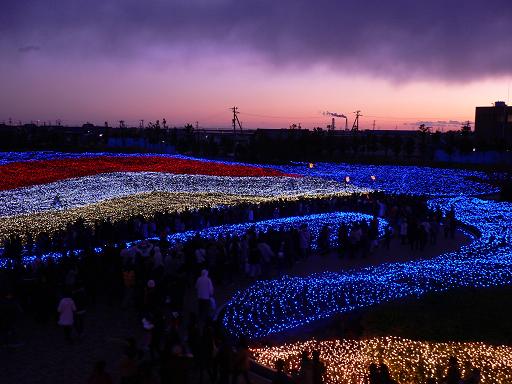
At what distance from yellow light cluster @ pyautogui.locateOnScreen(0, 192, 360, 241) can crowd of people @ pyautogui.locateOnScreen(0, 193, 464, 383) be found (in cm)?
375

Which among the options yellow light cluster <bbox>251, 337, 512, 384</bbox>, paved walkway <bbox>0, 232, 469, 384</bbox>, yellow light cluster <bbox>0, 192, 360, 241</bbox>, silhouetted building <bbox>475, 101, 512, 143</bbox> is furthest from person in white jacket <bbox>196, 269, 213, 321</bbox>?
silhouetted building <bbox>475, 101, 512, 143</bbox>

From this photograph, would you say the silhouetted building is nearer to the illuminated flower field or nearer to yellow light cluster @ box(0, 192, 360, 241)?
the illuminated flower field

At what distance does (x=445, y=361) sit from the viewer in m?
11.0

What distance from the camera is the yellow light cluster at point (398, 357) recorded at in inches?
405

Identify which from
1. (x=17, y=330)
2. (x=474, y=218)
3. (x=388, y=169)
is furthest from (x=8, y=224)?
(x=388, y=169)

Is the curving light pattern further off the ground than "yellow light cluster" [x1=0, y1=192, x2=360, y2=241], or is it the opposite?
"yellow light cluster" [x1=0, y1=192, x2=360, y2=241]

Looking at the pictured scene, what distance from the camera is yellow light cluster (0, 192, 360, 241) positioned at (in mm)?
23797

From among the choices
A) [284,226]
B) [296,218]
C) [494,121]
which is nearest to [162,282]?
[284,226]

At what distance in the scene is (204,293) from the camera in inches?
488

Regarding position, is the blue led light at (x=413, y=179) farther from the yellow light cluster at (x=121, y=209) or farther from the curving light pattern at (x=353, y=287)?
the curving light pattern at (x=353, y=287)

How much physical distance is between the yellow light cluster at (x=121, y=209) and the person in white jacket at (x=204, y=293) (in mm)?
9445

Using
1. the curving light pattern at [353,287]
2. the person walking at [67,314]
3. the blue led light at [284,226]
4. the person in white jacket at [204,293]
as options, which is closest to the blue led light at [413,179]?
the blue led light at [284,226]

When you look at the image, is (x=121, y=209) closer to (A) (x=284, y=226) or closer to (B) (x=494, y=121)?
(A) (x=284, y=226)

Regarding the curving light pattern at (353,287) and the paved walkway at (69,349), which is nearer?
the paved walkway at (69,349)
